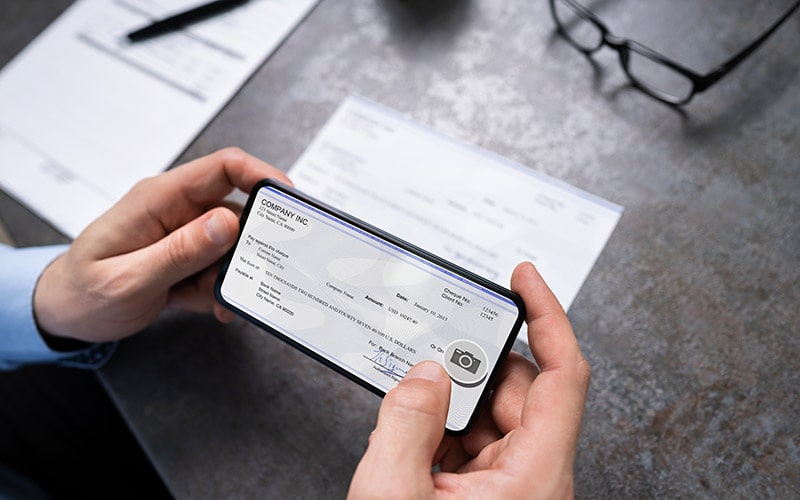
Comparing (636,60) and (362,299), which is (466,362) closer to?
→ (362,299)


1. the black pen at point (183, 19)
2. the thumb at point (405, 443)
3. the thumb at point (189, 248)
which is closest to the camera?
the thumb at point (405, 443)

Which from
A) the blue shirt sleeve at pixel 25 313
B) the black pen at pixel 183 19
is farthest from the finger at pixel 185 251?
the black pen at pixel 183 19

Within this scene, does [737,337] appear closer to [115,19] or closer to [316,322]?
[316,322]

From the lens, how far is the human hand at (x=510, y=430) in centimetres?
34

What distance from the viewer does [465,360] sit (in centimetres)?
41

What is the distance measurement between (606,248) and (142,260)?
42 centimetres

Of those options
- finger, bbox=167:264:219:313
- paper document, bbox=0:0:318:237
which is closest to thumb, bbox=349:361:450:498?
finger, bbox=167:264:219:313

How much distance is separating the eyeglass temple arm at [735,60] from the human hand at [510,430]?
0.31 meters

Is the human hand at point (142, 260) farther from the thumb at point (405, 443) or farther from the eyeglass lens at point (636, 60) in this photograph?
the eyeglass lens at point (636, 60)

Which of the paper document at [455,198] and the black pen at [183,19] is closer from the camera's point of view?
the paper document at [455,198]

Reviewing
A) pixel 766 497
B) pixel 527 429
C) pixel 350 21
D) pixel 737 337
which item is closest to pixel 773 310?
pixel 737 337

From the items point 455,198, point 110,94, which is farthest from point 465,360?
point 110,94

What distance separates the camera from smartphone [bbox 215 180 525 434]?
405 mm
